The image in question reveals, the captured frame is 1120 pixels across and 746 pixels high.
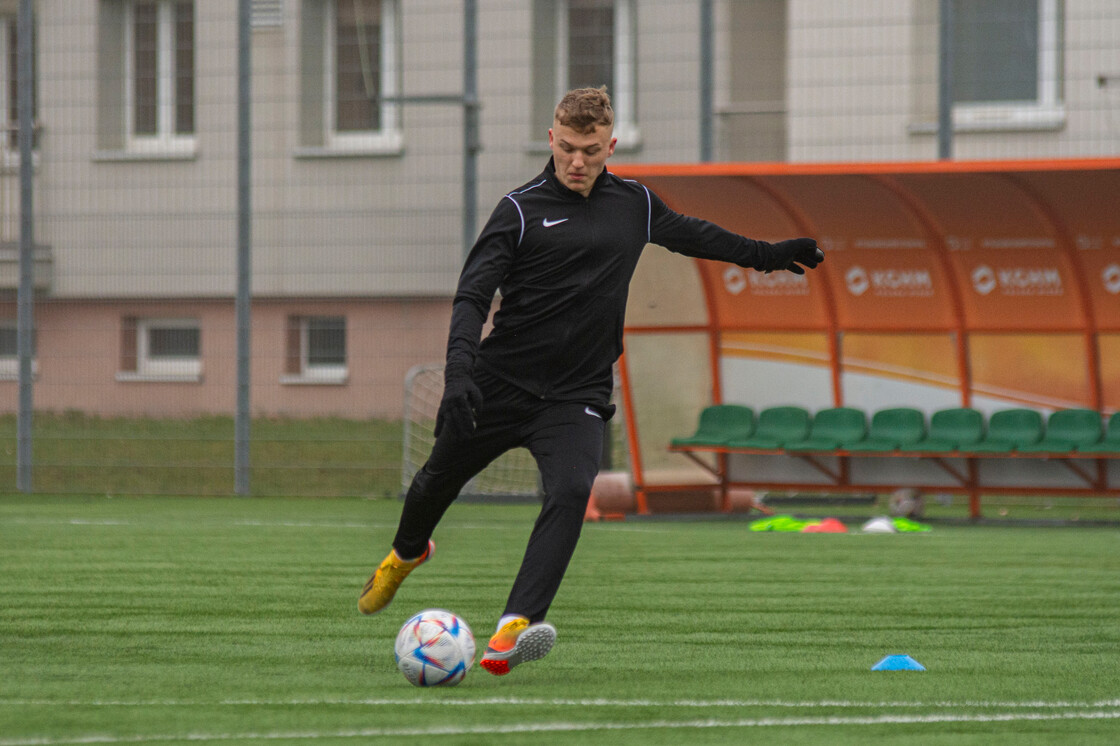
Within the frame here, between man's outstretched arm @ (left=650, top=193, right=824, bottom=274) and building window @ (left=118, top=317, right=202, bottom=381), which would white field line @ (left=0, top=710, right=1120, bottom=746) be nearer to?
man's outstretched arm @ (left=650, top=193, right=824, bottom=274)

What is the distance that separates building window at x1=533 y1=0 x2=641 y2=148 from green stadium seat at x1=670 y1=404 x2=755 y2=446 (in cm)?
282

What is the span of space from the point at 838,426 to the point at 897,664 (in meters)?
8.06

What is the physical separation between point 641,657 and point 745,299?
8.23m

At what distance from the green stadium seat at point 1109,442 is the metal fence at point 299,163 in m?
2.67

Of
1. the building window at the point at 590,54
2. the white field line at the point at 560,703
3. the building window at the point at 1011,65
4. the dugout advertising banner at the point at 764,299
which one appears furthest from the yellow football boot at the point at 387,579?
the building window at the point at 1011,65

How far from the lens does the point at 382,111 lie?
15289 mm

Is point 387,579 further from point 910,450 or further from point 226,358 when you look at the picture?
point 226,358

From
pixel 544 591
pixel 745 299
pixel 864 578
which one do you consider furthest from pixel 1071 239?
pixel 544 591

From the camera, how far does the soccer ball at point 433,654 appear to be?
462 centimetres

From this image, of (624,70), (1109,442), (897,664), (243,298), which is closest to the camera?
(897,664)

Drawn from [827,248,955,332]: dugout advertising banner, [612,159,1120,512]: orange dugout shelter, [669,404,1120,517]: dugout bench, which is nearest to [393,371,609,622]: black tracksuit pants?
[612,159,1120,512]: orange dugout shelter

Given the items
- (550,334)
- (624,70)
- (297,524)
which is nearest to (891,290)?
(624,70)

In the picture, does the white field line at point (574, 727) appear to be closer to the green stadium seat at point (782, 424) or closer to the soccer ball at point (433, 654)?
the soccer ball at point (433, 654)

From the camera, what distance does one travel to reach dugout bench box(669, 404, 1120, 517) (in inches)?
483
